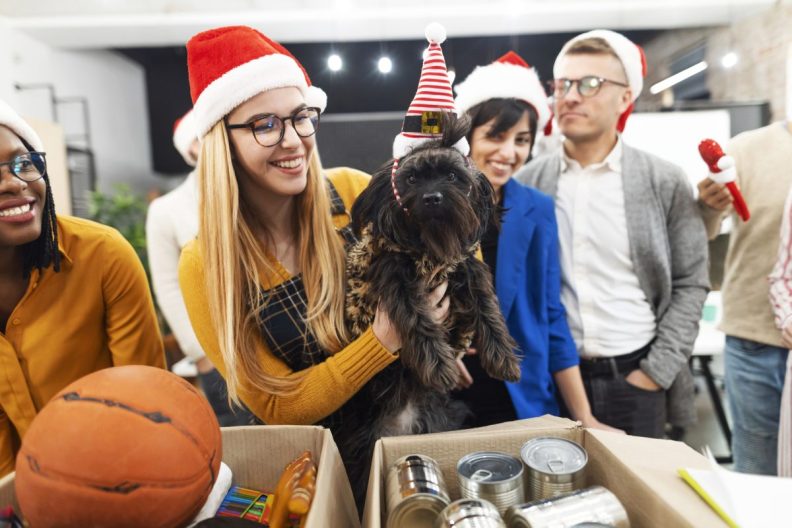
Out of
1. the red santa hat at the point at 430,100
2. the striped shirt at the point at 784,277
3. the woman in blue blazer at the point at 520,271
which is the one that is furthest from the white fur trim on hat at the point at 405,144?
the striped shirt at the point at 784,277

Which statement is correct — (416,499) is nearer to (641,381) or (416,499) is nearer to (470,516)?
(470,516)

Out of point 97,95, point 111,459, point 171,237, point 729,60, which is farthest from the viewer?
point 97,95

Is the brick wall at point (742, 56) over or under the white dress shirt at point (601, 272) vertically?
over

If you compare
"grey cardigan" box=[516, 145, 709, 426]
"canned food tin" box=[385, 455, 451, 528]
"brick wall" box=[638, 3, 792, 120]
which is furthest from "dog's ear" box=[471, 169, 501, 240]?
"brick wall" box=[638, 3, 792, 120]

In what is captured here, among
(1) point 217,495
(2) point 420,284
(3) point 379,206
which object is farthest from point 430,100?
(1) point 217,495

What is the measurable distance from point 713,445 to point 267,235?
3.54 m

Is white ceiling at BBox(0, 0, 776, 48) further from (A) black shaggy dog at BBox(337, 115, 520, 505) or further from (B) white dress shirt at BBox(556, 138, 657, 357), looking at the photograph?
(A) black shaggy dog at BBox(337, 115, 520, 505)

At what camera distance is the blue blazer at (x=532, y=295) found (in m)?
1.39

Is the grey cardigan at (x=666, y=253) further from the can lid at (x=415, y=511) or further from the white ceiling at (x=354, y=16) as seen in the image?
the white ceiling at (x=354, y=16)

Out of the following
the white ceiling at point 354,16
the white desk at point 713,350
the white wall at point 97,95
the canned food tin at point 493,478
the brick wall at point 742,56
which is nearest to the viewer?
the canned food tin at point 493,478

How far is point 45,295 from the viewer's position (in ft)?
3.32

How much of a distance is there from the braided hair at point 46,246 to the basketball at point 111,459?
58cm

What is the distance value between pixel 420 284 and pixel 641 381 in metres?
0.95

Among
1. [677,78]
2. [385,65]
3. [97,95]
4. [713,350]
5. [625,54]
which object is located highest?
[97,95]
